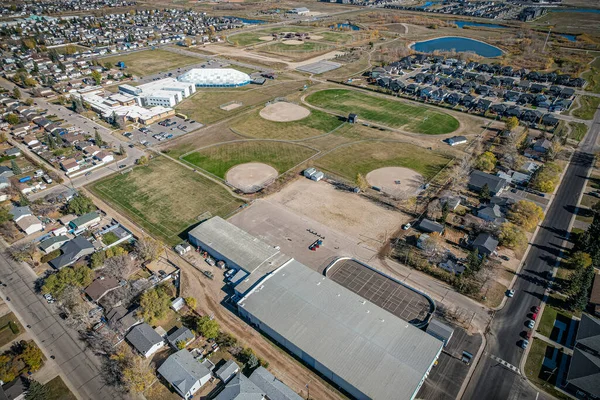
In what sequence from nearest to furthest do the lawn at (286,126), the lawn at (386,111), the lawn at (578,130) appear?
the lawn at (578,130), the lawn at (286,126), the lawn at (386,111)

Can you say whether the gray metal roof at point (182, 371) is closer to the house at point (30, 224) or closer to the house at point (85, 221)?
the house at point (85, 221)

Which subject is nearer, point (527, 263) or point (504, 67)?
point (527, 263)

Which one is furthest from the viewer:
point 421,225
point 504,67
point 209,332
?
point 504,67

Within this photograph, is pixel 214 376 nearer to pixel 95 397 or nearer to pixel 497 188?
pixel 95 397

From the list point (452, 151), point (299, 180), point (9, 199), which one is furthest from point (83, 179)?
point (452, 151)

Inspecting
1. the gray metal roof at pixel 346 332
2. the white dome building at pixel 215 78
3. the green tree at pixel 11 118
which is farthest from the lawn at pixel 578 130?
the green tree at pixel 11 118

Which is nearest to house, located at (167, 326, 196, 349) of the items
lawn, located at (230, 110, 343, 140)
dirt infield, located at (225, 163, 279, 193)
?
dirt infield, located at (225, 163, 279, 193)
